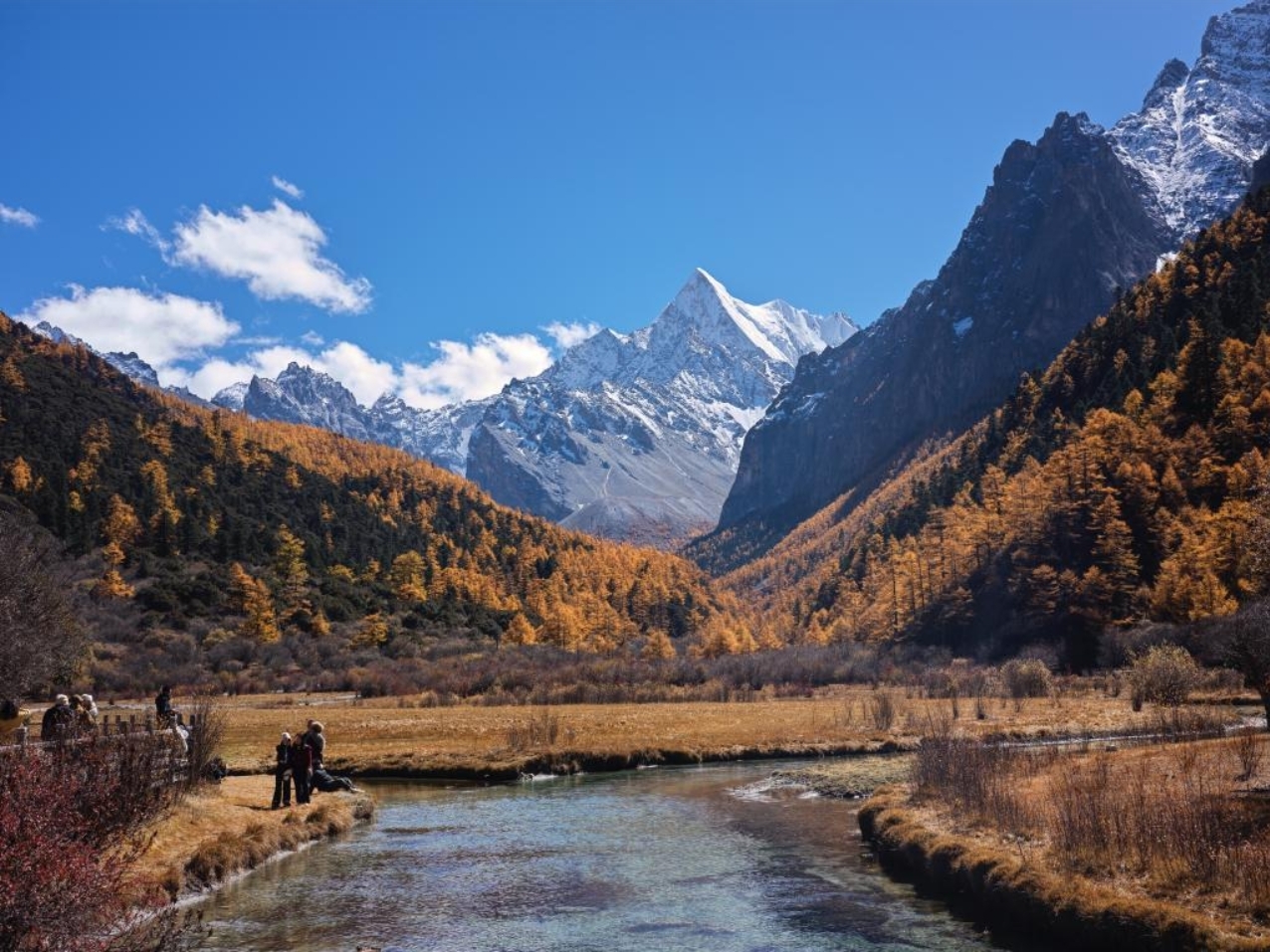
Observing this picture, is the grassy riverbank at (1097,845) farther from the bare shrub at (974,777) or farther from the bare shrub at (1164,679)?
the bare shrub at (1164,679)

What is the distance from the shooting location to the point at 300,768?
137 feet

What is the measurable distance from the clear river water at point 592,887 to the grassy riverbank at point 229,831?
32.6 inches

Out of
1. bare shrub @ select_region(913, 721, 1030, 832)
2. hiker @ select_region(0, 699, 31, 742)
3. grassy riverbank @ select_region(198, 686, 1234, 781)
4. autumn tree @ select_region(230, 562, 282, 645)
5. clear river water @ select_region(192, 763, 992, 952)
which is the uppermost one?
autumn tree @ select_region(230, 562, 282, 645)

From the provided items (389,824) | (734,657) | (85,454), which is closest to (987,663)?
(734,657)

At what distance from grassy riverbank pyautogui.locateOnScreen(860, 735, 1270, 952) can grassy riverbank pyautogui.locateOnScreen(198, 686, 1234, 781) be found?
22.7 meters

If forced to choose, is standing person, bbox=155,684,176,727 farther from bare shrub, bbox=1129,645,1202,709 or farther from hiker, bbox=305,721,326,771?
bare shrub, bbox=1129,645,1202,709

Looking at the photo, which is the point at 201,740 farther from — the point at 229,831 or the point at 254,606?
the point at 254,606

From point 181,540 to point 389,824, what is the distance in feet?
505

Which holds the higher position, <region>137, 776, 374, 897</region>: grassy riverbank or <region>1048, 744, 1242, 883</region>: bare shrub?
<region>1048, 744, 1242, 883</region>: bare shrub

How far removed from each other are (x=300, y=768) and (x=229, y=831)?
25.5ft

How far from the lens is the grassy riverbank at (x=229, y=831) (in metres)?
28.8

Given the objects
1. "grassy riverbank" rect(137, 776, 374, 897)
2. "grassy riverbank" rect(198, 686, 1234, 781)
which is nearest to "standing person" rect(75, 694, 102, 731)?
"grassy riverbank" rect(137, 776, 374, 897)

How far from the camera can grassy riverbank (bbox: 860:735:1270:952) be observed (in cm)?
2020

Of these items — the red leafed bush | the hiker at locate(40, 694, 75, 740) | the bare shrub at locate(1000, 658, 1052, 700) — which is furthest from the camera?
the bare shrub at locate(1000, 658, 1052, 700)
